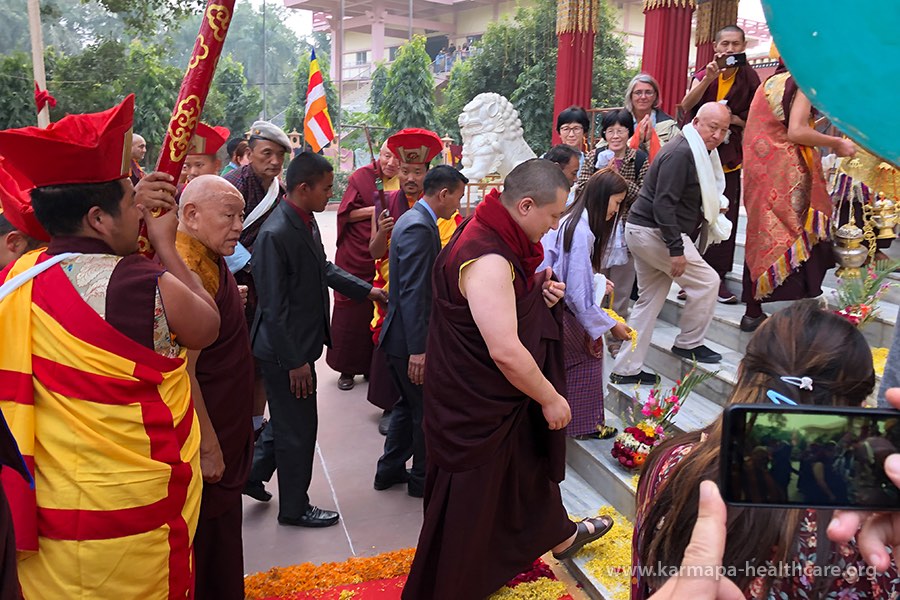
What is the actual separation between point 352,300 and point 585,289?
7.02 ft

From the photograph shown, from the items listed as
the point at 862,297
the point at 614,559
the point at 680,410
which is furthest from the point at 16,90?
the point at 862,297

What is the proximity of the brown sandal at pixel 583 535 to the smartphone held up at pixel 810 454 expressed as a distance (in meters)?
2.30

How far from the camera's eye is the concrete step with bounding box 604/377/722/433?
353 cm

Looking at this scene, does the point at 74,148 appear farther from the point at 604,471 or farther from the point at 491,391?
the point at 604,471

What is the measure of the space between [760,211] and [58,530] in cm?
364

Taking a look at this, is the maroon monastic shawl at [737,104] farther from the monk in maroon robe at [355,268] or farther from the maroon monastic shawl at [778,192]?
the monk in maroon robe at [355,268]

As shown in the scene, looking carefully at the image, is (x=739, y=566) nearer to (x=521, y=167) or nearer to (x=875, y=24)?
(x=875, y=24)

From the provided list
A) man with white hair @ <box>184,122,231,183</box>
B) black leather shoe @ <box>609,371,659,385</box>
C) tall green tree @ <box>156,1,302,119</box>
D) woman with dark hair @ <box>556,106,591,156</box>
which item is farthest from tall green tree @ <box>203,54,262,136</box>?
black leather shoe @ <box>609,371,659,385</box>

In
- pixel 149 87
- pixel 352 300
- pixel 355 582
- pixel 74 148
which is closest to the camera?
pixel 74 148

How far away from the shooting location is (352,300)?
4980 mm

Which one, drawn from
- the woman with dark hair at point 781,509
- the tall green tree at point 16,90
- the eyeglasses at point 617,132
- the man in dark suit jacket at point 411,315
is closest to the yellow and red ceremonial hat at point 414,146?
the man in dark suit jacket at point 411,315

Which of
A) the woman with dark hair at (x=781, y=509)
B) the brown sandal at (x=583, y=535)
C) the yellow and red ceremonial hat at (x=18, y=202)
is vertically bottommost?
the brown sandal at (x=583, y=535)

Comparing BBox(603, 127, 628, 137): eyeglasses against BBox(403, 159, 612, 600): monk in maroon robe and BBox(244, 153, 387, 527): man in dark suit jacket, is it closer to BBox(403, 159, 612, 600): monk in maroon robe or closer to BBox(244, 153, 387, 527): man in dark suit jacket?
BBox(244, 153, 387, 527): man in dark suit jacket

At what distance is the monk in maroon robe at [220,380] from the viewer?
232 centimetres
